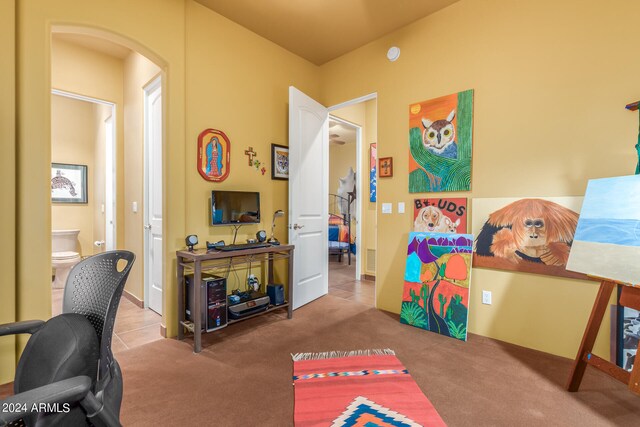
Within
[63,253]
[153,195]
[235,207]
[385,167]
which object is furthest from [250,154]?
[63,253]

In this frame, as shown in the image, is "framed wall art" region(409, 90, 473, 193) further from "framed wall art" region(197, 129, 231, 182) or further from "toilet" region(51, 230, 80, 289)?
"toilet" region(51, 230, 80, 289)

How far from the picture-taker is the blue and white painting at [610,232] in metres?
1.71

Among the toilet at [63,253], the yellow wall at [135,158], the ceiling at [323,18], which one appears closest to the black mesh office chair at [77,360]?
the yellow wall at [135,158]

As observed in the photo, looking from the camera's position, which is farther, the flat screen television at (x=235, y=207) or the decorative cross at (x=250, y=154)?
the decorative cross at (x=250, y=154)

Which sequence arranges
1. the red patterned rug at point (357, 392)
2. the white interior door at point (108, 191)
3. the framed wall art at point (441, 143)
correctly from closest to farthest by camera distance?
1. the red patterned rug at point (357, 392)
2. the framed wall art at point (441, 143)
3. the white interior door at point (108, 191)

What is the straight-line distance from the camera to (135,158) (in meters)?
3.57

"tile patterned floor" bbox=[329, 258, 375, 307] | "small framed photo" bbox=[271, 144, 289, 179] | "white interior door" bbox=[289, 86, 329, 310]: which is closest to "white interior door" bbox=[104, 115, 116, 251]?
"small framed photo" bbox=[271, 144, 289, 179]

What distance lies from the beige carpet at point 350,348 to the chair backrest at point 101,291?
35.8 inches

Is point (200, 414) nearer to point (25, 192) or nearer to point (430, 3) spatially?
point (25, 192)

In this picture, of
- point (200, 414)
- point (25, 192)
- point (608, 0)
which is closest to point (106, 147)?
point (25, 192)

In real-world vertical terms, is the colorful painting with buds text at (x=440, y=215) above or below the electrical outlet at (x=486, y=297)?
above

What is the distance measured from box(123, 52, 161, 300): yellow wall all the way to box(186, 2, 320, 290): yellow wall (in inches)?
30.2

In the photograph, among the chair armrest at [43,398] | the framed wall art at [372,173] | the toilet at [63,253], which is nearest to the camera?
the chair armrest at [43,398]

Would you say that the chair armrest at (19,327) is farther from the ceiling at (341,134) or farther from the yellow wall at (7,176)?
the ceiling at (341,134)
